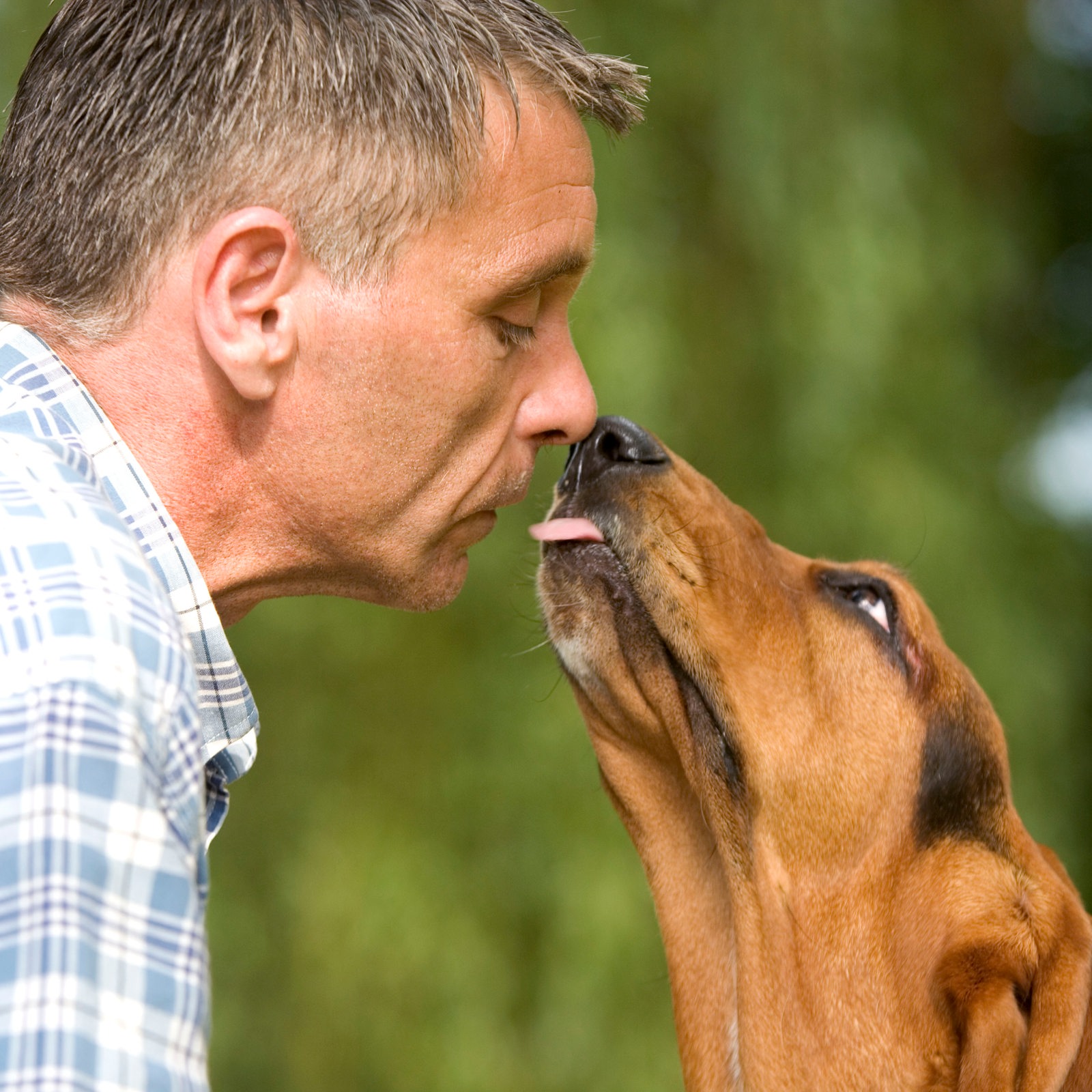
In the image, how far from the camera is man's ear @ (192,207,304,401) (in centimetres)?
206

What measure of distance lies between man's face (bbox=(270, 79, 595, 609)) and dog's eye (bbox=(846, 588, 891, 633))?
3.04 ft

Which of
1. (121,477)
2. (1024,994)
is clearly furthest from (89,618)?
(1024,994)

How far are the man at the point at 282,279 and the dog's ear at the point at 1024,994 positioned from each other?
1367 millimetres

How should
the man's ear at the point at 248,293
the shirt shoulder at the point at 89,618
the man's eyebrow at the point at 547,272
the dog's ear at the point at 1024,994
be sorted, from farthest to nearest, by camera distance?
the dog's ear at the point at 1024,994
the man's eyebrow at the point at 547,272
the man's ear at the point at 248,293
the shirt shoulder at the point at 89,618

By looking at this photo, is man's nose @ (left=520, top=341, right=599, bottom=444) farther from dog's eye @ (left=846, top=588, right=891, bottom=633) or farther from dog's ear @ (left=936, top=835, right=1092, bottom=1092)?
dog's ear @ (left=936, top=835, right=1092, bottom=1092)

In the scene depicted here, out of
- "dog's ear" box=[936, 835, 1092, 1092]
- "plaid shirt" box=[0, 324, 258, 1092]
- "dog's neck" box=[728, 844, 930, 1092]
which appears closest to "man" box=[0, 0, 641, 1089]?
"plaid shirt" box=[0, 324, 258, 1092]

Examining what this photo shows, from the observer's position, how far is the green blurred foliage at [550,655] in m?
5.07

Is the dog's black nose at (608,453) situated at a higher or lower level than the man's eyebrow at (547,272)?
lower

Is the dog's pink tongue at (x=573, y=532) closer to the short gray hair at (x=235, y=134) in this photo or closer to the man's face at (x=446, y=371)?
the man's face at (x=446, y=371)

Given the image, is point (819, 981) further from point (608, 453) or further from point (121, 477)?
point (121, 477)

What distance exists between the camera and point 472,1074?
16.2ft

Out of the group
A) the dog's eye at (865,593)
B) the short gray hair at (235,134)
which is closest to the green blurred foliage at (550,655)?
the dog's eye at (865,593)

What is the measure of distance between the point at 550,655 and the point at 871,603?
7.92 feet

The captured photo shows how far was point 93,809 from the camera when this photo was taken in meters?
1.30
